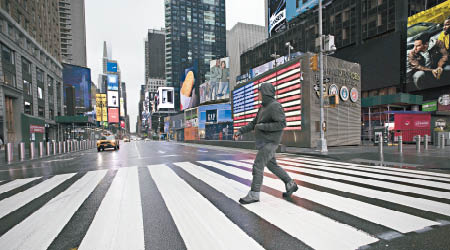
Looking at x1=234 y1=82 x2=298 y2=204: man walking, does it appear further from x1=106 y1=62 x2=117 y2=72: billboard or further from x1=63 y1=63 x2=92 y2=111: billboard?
x1=106 y1=62 x2=117 y2=72: billboard

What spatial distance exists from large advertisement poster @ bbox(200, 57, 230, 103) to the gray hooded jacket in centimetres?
5899

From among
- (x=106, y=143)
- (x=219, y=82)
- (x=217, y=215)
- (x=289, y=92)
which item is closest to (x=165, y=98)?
(x=219, y=82)

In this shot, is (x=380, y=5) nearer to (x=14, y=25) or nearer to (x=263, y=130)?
(x=263, y=130)

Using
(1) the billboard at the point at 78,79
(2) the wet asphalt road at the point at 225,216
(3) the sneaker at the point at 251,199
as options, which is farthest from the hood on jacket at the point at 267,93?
(1) the billboard at the point at 78,79

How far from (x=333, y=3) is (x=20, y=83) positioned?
169ft

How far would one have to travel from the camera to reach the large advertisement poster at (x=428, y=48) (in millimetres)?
25031

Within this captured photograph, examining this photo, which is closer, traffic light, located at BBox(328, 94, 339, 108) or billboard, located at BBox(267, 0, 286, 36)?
traffic light, located at BBox(328, 94, 339, 108)

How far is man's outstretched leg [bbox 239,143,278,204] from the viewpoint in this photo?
3.37 m

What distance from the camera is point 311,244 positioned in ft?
6.91

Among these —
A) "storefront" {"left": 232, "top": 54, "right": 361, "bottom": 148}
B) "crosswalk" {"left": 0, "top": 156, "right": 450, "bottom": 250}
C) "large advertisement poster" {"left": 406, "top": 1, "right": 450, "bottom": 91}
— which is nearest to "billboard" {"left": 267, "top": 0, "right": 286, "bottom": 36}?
"large advertisement poster" {"left": 406, "top": 1, "right": 450, "bottom": 91}

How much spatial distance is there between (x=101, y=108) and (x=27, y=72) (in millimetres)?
75864

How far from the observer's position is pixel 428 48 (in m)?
26.5

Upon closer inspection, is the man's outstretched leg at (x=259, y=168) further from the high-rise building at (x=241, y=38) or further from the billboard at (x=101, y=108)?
the billboard at (x=101, y=108)

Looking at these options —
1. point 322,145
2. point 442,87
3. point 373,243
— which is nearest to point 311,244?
point 373,243
